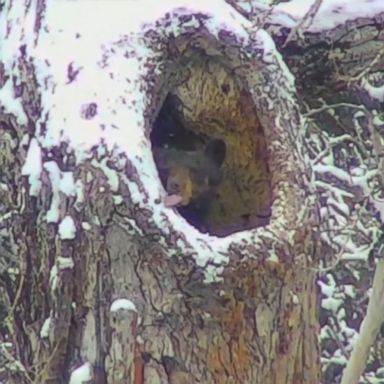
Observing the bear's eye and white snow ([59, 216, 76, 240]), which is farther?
the bear's eye

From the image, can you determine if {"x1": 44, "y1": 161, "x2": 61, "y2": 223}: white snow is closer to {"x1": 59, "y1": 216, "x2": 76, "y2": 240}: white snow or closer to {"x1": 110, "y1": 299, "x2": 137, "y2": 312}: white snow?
{"x1": 59, "y1": 216, "x2": 76, "y2": 240}: white snow

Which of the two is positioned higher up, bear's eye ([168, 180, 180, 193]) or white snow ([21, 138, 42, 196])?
white snow ([21, 138, 42, 196])

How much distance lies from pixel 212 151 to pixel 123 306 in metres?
0.70

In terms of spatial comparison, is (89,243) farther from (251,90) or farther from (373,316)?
(373,316)

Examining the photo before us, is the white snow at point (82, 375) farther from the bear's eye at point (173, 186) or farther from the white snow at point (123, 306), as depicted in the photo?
the bear's eye at point (173, 186)

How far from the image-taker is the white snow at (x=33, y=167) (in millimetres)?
2424

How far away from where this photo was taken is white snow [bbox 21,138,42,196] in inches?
95.4

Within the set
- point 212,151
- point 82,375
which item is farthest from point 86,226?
point 212,151

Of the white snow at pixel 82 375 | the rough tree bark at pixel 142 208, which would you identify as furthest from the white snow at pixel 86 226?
the white snow at pixel 82 375

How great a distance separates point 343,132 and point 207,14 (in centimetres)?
282

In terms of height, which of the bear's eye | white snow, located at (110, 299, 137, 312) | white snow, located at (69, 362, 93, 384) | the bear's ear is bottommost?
white snow, located at (69, 362, 93, 384)

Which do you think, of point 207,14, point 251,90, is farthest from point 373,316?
point 207,14

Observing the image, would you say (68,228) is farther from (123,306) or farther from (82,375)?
(82,375)

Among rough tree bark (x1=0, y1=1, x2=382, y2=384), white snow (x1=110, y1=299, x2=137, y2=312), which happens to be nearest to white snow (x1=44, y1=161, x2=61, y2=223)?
rough tree bark (x1=0, y1=1, x2=382, y2=384)
